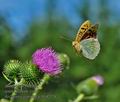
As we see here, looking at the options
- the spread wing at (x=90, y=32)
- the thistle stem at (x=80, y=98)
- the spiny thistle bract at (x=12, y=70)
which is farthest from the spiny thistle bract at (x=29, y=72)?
the thistle stem at (x=80, y=98)

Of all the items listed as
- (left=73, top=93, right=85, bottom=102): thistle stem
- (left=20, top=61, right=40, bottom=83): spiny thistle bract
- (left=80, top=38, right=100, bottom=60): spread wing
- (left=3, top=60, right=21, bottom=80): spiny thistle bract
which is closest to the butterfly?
(left=80, top=38, right=100, bottom=60): spread wing

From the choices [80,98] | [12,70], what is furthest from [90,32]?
[80,98]

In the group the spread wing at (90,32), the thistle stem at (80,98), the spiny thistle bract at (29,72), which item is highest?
the thistle stem at (80,98)

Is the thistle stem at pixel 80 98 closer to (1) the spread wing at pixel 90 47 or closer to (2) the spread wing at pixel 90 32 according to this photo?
(1) the spread wing at pixel 90 47

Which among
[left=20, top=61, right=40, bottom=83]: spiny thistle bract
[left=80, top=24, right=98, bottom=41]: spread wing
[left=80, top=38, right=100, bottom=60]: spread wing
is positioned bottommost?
[left=20, top=61, right=40, bottom=83]: spiny thistle bract

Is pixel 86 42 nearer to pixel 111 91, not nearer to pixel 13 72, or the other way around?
pixel 13 72

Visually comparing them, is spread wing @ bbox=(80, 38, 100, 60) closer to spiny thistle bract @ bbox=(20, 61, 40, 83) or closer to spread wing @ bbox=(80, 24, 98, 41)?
spread wing @ bbox=(80, 24, 98, 41)
